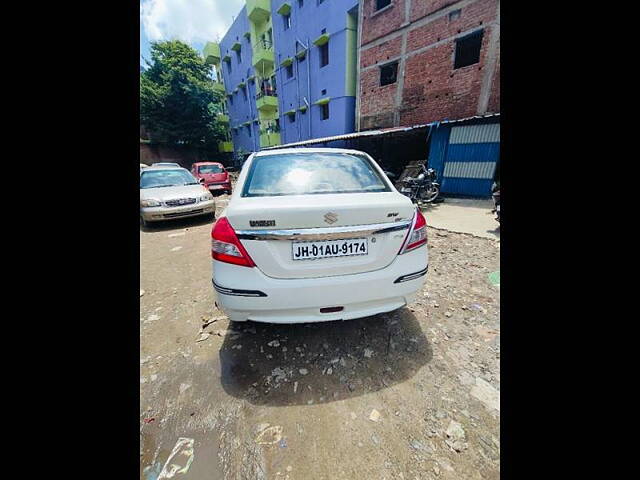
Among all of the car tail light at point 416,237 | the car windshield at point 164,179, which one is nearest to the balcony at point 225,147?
the car windshield at point 164,179

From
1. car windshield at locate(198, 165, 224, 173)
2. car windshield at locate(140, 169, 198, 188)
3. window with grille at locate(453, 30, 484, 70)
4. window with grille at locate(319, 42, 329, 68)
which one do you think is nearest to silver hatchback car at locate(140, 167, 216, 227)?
car windshield at locate(140, 169, 198, 188)

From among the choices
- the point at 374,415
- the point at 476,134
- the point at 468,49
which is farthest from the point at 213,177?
the point at 468,49

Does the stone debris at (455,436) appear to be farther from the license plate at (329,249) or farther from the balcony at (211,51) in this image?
the balcony at (211,51)

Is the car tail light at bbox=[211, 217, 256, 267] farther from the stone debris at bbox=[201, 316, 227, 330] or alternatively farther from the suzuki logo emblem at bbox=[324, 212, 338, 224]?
the stone debris at bbox=[201, 316, 227, 330]

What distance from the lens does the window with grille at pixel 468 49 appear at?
30.5 ft

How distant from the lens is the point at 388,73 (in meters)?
12.2

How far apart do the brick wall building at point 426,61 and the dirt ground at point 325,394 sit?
34.1ft

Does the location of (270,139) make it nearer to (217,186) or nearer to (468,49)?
(217,186)

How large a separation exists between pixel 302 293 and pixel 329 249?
0.32m
